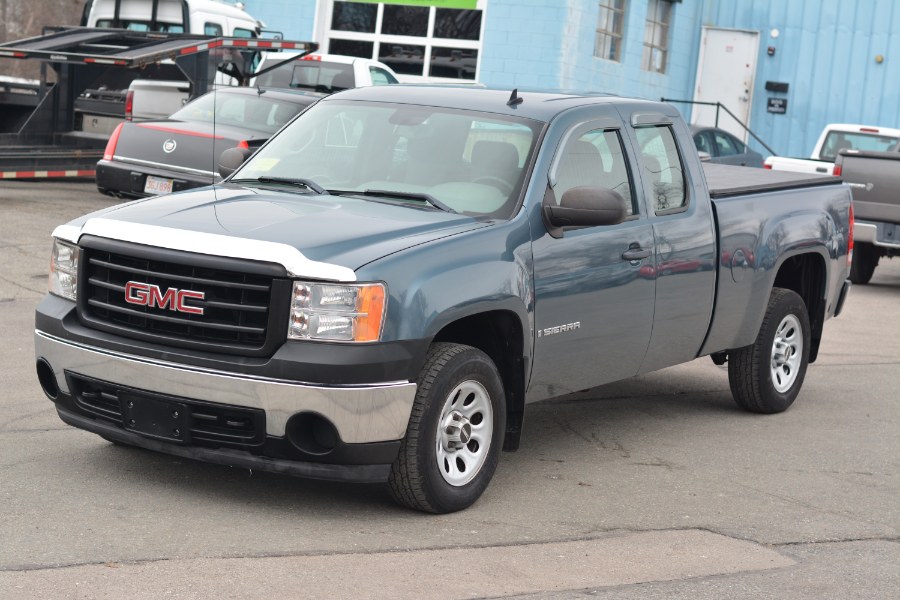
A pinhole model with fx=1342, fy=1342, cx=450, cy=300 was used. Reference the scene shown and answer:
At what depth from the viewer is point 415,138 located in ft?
21.7

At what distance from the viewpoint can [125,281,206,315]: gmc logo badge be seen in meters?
5.42

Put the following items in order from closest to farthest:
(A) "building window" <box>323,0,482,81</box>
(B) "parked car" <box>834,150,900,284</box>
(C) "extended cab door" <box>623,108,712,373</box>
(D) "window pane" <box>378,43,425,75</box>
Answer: (C) "extended cab door" <box>623,108,712,373</box>
(B) "parked car" <box>834,150,900,284</box>
(A) "building window" <box>323,0,482,81</box>
(D) "window pane" <box>378,43,425,75</box>

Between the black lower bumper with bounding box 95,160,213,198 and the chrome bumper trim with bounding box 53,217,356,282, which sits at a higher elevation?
the chrome bumper trim with bounding box 53,217,356,282

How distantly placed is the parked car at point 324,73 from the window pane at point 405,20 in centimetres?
497

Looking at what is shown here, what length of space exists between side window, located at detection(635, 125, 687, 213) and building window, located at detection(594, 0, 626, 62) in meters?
16.9

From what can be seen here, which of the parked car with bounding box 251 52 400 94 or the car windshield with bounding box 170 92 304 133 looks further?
the parked car with bounding box 251 52 400 94

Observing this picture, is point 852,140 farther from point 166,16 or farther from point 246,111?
point 166,16

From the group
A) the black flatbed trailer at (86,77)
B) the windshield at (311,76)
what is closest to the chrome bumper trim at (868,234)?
the windshield at (311,76)

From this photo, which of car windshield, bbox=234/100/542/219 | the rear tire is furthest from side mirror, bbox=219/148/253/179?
the rear tire

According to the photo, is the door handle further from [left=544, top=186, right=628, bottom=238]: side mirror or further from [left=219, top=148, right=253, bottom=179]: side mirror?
[left=219, top=148, right=253, bottom=179]: side mirror

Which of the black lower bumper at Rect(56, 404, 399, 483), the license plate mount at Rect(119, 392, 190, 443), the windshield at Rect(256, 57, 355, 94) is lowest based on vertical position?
the black lower bumper at Rect(56, 404, 399, 483)

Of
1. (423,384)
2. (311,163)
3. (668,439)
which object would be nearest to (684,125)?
(668,439)

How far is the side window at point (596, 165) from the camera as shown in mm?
6547

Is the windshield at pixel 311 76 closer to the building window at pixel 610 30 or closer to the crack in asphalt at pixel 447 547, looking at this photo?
the building window at pixel 610 30
